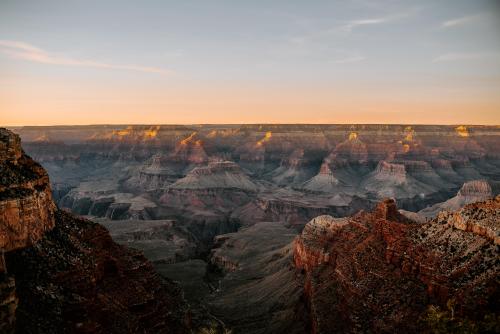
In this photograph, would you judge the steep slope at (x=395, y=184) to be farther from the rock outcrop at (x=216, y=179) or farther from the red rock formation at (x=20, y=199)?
the red rock formation at (x=20, y=199)

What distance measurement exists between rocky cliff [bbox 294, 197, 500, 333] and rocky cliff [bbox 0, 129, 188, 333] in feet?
49.1

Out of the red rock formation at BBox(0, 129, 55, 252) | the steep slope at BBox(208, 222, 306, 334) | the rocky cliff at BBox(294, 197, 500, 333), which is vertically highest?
the red rock formation at BBox(0, 129, 55, 252)

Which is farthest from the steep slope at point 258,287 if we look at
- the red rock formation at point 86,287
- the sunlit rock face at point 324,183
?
the sunlit rock face at point 324,183

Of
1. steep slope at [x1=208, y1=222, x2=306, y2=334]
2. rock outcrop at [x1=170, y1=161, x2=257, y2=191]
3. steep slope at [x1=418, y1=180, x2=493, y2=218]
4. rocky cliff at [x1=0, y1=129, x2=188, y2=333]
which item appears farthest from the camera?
rock outcrop at [x1=170, y1=161, x2=257, y2=191]

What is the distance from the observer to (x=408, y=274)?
41375 millimetres

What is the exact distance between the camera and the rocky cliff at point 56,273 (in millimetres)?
31156

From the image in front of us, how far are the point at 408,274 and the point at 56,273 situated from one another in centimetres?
2802

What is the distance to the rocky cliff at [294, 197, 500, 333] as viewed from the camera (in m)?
35.2

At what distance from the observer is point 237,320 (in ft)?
190

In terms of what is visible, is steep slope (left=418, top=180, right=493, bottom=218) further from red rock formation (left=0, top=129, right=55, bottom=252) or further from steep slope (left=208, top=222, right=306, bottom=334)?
red rock formation (left=0, top=129, right=55, bottom=252)

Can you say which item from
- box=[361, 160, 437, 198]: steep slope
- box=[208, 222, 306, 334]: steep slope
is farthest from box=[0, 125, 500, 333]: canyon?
box=[361, 160, 437, 198]: steep slope

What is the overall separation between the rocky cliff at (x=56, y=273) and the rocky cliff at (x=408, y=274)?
49.1ft

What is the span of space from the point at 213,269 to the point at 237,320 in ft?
102

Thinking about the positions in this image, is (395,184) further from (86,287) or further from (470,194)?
(86,287)
